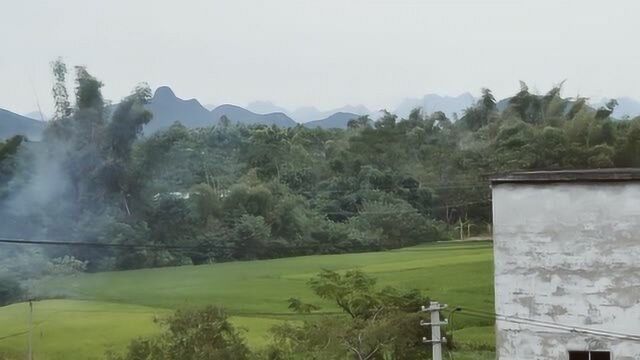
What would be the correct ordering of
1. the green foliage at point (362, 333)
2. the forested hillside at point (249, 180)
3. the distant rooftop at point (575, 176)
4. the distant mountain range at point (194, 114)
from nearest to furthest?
the distant rooftop at point (575, 176), the green foliage at point (362, 333), the forested hillside at point (249, 180), the distant mountain range at point (194, 114)

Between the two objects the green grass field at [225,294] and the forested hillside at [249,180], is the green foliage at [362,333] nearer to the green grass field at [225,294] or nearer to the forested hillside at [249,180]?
the green grass field at [225,294]

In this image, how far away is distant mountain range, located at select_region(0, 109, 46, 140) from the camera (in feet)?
75.4

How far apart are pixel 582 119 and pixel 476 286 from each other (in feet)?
25.0

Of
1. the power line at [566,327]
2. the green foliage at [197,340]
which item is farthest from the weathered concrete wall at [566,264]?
the green foliage at [197,340]

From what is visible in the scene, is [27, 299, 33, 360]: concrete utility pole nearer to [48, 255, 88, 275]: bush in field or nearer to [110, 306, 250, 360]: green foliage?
[48, 255, 88, 275]: bush in field

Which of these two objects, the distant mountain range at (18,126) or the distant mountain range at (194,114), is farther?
the distant mountain range at (194,114)

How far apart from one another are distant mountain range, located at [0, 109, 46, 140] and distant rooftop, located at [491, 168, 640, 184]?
1614cm

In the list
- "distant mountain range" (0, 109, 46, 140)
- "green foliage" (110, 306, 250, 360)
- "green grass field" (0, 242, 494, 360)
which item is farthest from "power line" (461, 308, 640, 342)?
"distant mountain range" (0, 109, 46, 140)

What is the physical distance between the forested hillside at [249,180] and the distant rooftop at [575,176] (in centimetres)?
1263

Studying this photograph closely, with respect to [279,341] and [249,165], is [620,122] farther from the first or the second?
[279,341]

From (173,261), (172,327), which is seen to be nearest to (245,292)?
(173,261)

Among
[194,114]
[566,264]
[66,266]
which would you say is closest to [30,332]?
[66,266]

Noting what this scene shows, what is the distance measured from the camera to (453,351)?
16500mm

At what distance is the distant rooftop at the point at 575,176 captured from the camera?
917cm
